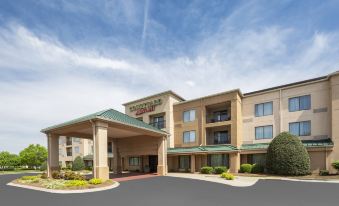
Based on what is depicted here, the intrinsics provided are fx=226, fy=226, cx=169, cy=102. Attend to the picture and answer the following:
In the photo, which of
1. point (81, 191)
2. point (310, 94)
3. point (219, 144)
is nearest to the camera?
point (81, 191)

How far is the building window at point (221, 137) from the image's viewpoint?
33.7 m

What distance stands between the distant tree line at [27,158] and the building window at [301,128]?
2544 inches

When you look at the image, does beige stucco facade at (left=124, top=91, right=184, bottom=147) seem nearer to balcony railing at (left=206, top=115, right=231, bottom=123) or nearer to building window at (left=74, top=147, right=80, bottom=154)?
balcony railing at (left=206, top=115, right=231, bottom=123)

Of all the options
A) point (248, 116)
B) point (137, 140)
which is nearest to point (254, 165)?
point (248, 116)

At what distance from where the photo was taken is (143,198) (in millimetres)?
12758

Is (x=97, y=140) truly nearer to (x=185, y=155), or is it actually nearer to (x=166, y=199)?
(x=166, y=199)

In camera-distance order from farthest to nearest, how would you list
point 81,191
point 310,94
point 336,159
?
point 310,94 < point 336,159 < point 81,191

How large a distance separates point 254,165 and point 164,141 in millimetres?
11654

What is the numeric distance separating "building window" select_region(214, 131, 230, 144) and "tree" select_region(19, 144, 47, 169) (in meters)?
53.9

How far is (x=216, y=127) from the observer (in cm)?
3409

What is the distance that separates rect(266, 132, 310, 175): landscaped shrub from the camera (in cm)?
2394

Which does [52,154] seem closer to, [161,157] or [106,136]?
[106,136]

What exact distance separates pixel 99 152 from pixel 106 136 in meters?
1.60

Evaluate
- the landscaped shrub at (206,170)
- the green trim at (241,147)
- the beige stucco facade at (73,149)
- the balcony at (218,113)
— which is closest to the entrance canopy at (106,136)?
the green trim at (241,147)
